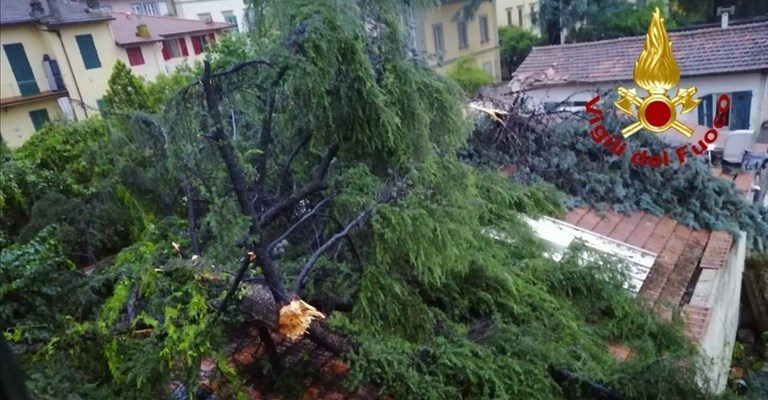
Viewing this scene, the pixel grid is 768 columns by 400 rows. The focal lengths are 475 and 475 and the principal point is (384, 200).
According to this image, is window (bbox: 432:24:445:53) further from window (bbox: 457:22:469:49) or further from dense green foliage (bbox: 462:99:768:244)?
dense green foliage (bbox: 462:99:768:244)

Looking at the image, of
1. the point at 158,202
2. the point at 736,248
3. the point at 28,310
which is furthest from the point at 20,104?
the point at 736,248

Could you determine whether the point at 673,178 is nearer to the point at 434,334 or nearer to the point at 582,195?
the point at 582,195

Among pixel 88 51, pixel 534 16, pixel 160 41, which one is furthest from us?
pixel 534 16

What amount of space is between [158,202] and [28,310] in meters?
2.81

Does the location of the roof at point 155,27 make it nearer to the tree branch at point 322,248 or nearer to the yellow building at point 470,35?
the yellow building at point 470,35

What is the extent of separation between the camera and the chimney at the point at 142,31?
9.09 meters

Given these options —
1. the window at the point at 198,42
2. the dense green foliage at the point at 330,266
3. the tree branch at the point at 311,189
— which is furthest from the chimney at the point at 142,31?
the tree branch at the point at 311,189

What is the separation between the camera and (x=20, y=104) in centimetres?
478

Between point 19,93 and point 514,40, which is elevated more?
point 19,93

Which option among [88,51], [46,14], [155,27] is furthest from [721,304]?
[155,27]

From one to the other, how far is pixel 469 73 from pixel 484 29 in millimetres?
2434

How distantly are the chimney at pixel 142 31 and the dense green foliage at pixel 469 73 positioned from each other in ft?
23.4

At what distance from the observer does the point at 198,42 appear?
11.2m

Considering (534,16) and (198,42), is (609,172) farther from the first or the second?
(198,42)
